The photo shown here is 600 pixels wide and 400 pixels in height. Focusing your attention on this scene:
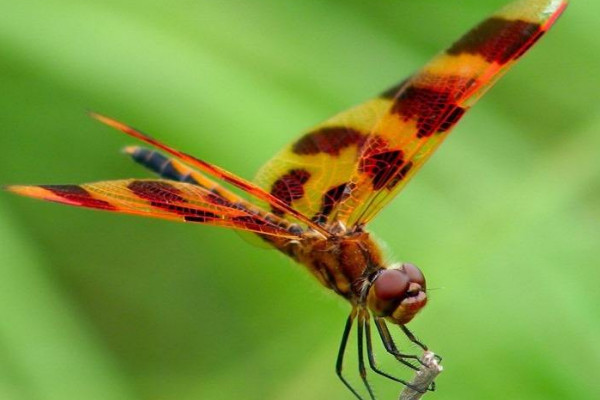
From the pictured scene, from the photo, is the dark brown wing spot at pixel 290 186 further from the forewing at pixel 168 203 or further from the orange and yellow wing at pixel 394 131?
the forewing at pixel 168 203

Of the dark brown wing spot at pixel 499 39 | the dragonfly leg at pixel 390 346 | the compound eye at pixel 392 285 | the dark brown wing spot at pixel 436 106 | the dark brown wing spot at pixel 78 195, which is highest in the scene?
the dark brown wing spot at pixel 499 39

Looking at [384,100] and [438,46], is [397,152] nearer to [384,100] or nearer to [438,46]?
[384,100]

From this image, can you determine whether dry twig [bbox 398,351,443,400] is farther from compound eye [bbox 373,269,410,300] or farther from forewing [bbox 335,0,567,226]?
forewing [bbox 335,0,567,226]

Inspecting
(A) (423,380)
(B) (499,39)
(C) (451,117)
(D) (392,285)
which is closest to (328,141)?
(C) (451,117)

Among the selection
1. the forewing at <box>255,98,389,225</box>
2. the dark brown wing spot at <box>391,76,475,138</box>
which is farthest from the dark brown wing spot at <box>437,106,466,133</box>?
the forewing at <box>255,98,389,225</box>

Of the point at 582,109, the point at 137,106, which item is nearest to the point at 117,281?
the point at 137,106

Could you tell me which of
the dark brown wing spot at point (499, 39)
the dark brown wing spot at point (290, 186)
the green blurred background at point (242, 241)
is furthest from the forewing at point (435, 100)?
the green blurred background at point (242, 241)
